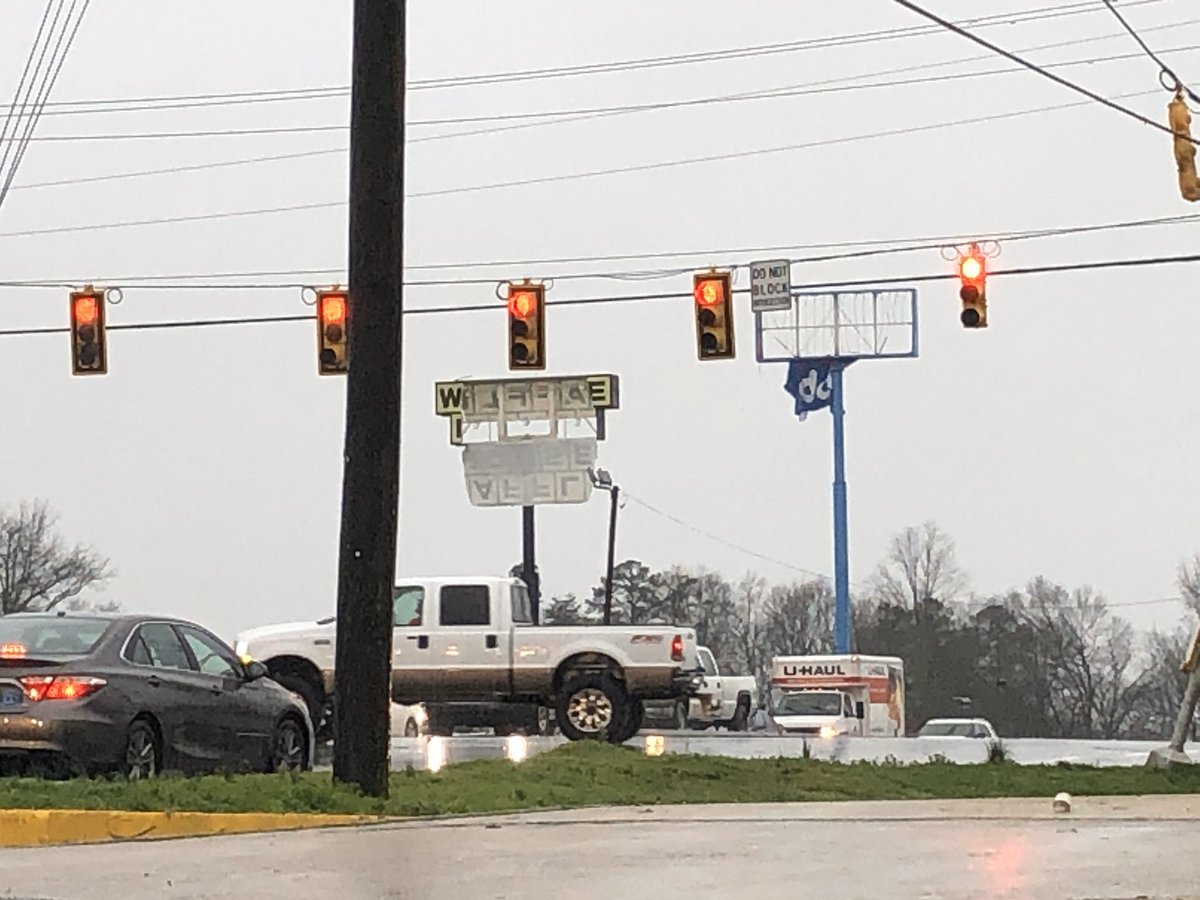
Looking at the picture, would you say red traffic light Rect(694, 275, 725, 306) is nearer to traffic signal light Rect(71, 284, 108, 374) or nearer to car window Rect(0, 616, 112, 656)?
traffic signal light Rect(71, 284, 108, 374)

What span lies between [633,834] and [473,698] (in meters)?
12.8

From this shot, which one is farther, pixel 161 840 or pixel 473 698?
pixel 473 698

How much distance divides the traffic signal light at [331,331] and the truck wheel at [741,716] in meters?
19.3

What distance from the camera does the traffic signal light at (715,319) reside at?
23.0 metres

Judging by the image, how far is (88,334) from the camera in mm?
24016

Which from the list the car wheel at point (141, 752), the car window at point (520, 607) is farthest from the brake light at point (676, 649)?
the car wheel at point (141, 752)

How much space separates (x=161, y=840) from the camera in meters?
9.98

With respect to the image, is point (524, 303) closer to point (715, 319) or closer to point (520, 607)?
point (715, 319)

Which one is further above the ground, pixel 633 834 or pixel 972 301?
pixel 972 301

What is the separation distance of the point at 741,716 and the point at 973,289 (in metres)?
19.8

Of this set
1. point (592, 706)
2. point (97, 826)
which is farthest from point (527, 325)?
point (97, 826)

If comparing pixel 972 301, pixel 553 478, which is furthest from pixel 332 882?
pixel 553 478

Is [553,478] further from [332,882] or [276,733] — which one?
[332,882]

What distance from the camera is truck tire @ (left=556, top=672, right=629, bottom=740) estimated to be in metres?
22.2
